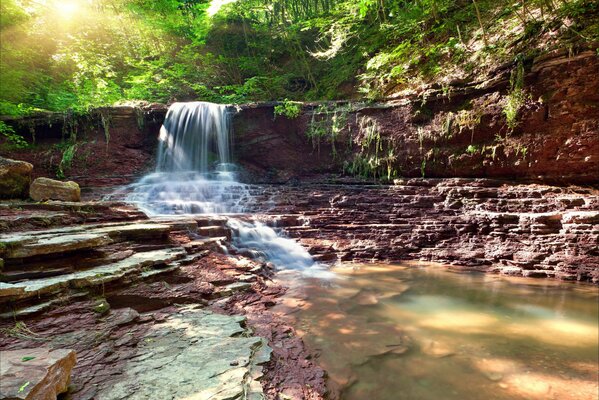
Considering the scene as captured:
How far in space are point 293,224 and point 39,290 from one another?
6114 mm

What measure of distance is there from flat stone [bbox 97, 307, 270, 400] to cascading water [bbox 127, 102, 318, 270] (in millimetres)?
3971

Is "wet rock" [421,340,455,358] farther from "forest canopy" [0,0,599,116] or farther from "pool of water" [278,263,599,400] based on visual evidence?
"forest canopy" [0,0,599,116]

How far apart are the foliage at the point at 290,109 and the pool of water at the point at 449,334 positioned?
24.9 ft

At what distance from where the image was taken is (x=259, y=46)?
17906 millimetres

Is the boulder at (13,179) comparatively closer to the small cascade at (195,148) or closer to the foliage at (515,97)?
the small cascade at (195,148)

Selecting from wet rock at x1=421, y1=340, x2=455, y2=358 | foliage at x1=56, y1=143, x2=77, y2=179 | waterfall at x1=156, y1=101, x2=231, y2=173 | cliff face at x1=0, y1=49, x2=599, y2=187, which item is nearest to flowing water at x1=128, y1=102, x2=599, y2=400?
wet rock at x1=421, y1=340, x2=455, y2=358

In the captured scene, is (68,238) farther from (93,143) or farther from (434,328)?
(93,143)

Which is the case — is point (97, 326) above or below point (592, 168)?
below

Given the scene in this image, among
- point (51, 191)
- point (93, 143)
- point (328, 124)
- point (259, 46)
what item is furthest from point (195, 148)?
point (259, 46)

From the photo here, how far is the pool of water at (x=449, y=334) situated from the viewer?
2926 millimetres

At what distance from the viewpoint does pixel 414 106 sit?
1035 centimetres

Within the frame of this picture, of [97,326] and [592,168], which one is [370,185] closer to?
[592,168]

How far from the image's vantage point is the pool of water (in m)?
2.93

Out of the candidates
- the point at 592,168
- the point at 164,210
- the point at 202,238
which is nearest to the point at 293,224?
the point at 202,238
